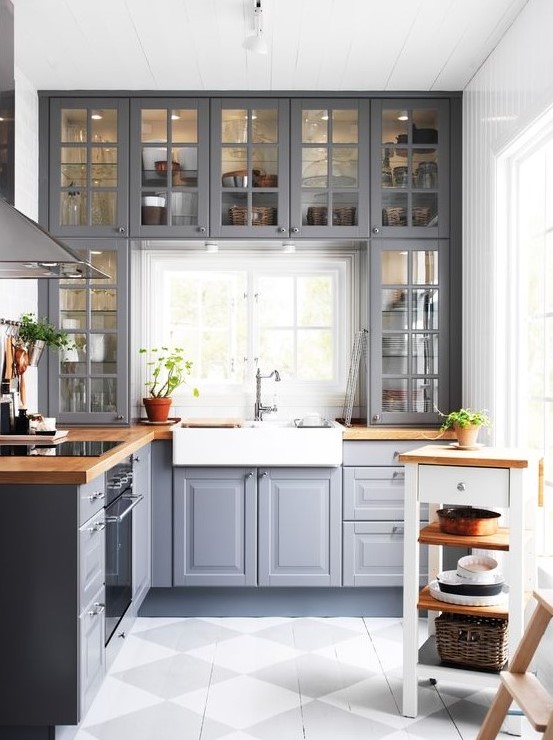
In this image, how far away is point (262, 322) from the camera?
462 centimetres

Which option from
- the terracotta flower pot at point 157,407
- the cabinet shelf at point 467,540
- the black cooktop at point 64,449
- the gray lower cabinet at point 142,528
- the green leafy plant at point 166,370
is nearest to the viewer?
the cabinet shelf at point 467,540

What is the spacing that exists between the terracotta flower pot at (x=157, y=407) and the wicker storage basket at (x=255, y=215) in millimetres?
1033

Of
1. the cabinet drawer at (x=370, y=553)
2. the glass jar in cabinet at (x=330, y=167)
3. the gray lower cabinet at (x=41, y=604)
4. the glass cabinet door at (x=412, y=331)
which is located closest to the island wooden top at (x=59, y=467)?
the gray lower cabinet at (x=41, y=604)

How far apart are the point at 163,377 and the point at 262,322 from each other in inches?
26.2

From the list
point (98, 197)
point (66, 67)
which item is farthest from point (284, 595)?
point (66, 67)

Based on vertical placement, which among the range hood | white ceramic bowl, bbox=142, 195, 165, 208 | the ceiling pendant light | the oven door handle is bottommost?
the oven door handle

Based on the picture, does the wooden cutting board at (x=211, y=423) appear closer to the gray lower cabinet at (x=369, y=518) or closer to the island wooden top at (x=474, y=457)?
the gray lower cabinet at (x=369, y=518)

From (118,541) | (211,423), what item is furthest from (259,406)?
(118,541)

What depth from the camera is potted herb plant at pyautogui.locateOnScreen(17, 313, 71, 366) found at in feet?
12.2

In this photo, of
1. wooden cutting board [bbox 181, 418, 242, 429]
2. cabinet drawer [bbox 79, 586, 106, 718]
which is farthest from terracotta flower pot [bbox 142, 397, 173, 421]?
cabinet drawer [bbox 79, 586, 106, 718]

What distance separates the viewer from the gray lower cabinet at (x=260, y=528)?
3912 mm

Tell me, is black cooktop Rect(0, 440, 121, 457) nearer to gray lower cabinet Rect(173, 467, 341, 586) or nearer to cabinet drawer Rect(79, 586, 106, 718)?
cabinet drawer Rect(79, 586, 106, 718)

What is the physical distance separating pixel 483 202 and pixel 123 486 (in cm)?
214

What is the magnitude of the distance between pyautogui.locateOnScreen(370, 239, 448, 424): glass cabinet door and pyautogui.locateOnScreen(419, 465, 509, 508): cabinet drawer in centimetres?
133
